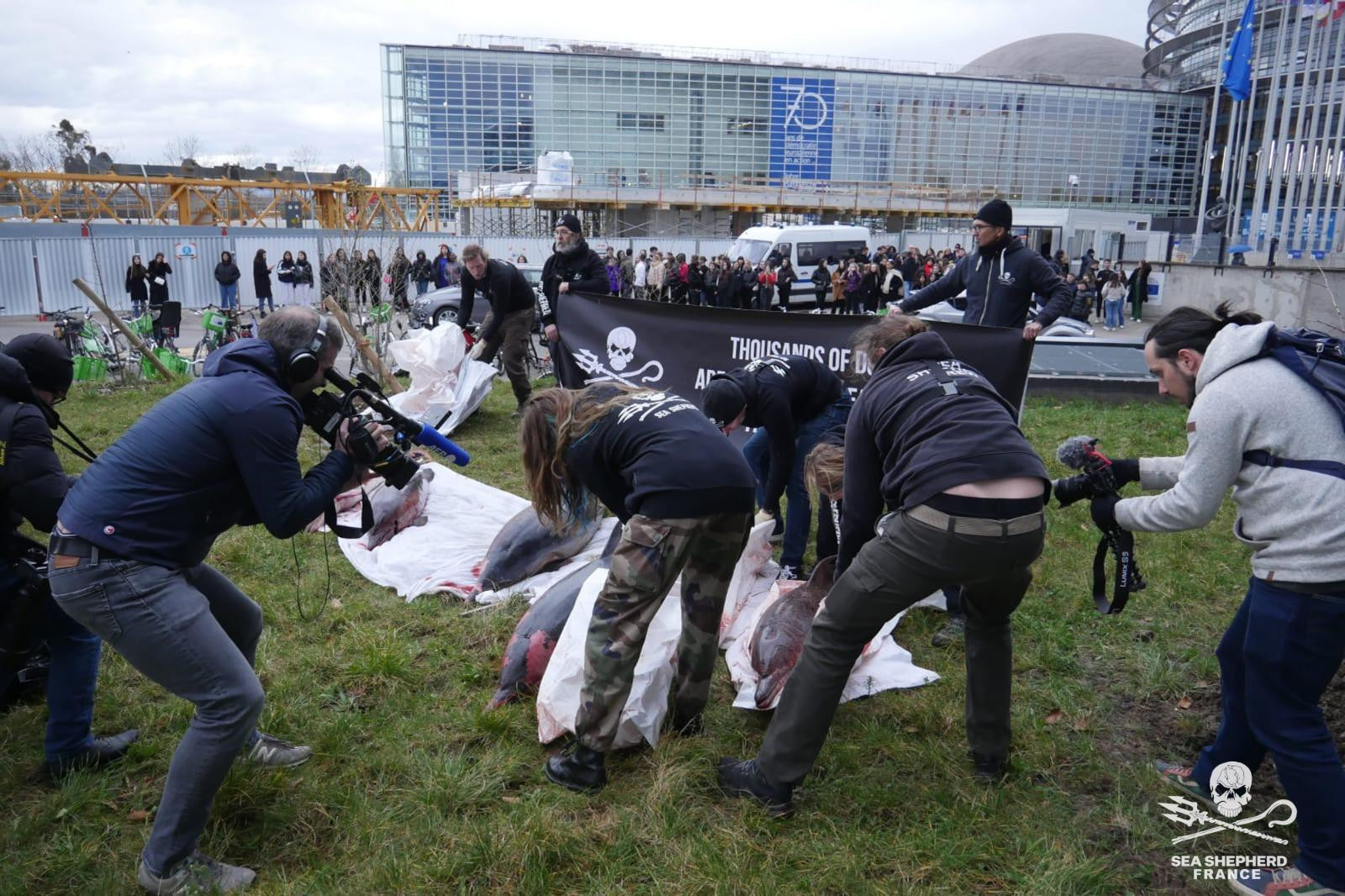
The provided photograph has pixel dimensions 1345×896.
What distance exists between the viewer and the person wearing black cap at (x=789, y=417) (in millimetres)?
4480

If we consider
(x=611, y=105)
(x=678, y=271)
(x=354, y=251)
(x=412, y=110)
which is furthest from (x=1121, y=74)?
(x=354, y=251)

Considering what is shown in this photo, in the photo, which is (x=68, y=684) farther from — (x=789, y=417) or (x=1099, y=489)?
(x=1099, y=489)

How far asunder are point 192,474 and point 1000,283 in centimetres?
505

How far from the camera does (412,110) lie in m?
60.7

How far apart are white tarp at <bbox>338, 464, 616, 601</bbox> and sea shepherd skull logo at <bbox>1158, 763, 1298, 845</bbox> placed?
9.04ft

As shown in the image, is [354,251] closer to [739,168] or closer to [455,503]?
[455,503]

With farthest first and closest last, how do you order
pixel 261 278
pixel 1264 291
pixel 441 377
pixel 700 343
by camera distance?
pixel 261 278
pixel 1264 291
pixel 441 377
pixel 700 343

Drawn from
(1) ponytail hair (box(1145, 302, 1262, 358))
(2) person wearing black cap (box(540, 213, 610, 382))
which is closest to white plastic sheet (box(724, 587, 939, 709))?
(1) ponytail hair (box(1145, 302, 1262, 358))

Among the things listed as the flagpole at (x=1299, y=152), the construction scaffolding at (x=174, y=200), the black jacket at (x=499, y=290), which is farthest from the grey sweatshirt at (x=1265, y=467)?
the construction scaffolding at (x=174, y=200)

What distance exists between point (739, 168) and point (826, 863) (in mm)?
65623

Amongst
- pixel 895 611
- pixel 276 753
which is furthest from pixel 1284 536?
pixel 276 753

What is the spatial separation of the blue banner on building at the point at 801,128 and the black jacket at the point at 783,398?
6124 cm

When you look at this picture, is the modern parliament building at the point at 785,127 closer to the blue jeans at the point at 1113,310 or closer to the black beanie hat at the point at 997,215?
the blue jeans at the point at 1113,310

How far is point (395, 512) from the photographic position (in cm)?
571
